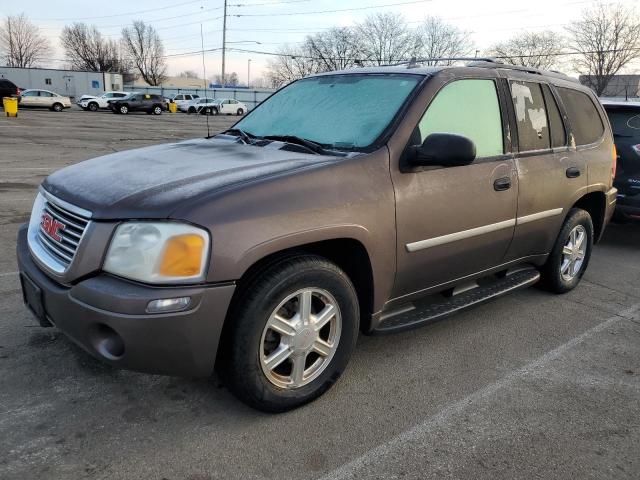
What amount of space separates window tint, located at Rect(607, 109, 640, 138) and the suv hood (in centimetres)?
508

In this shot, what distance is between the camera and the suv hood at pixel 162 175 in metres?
2.40

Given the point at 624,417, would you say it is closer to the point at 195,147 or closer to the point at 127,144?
the point at 195,147

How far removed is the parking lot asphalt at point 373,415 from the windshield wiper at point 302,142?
1328mm

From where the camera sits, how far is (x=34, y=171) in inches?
405

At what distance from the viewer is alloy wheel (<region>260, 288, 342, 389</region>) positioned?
8.71 ft

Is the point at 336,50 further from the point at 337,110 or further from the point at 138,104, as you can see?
the point at 337,110

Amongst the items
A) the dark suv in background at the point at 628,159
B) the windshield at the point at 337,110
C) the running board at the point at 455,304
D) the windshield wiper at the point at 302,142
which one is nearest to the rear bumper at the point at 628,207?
the dark suv in background at the point at 628,159

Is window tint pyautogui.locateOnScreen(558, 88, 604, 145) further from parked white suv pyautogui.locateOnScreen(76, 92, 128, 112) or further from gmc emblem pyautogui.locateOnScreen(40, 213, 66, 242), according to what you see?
parked white suv pyautogui.locateOnScreen(76, 92, 128, 112)

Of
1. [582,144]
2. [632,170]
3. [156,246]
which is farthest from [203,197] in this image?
[632,170]

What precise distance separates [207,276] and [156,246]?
0.82 feet

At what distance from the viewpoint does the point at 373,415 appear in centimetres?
280

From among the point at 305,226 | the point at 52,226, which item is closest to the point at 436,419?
the point at 305,226

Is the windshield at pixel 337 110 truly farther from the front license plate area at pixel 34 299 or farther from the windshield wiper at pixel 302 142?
the front license plate area at pixel 34 299

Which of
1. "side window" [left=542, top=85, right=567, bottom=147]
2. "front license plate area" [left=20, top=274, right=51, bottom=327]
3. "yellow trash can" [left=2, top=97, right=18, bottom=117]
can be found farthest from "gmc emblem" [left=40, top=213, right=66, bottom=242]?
"yellow trash can" [left=2, top=97, right=18, bottom=117]
